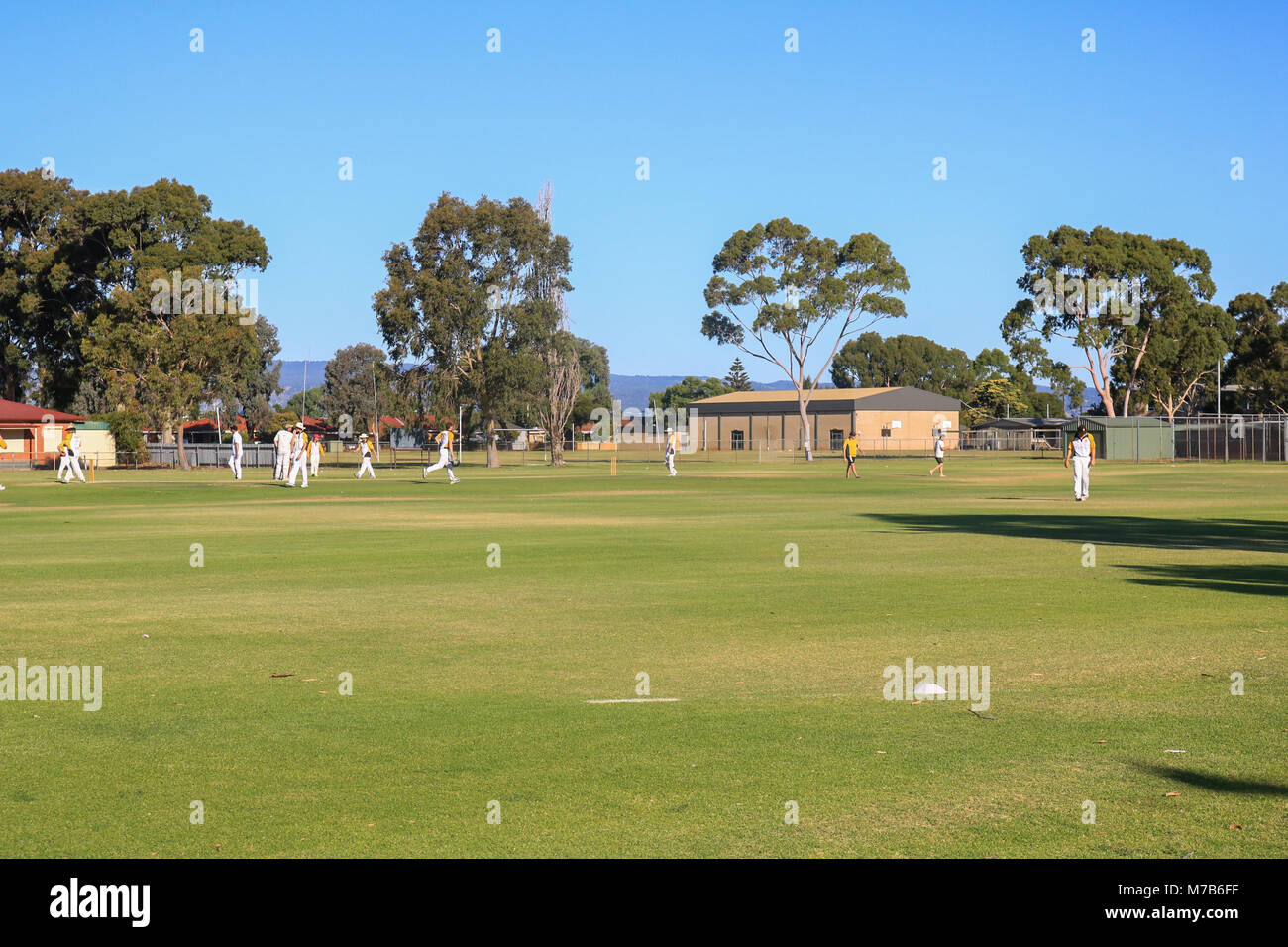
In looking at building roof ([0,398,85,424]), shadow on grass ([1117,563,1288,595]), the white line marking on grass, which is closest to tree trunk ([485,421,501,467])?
building roof ([0,398,85,424])

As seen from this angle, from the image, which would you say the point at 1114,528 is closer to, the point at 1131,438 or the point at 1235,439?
the point at 1131,438

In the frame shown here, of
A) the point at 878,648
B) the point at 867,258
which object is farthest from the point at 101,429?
the point at 878,648

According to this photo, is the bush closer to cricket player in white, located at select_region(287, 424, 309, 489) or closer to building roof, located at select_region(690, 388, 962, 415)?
cricket player in white, located at select_region(287, 424, 309, 489)

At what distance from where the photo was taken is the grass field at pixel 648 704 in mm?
6488

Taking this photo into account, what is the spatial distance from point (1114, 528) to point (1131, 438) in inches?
2454

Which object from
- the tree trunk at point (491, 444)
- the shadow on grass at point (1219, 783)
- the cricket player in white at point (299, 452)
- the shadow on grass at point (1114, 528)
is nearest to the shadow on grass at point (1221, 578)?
the shadow on grass at point (1114, 528)

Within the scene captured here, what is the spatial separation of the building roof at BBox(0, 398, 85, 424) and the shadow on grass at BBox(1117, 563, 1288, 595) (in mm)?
71640

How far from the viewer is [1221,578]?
17266 mm

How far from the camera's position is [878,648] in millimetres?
11773

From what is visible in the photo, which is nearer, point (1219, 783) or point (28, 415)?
point (1219, 783)

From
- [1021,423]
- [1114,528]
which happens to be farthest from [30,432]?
[1021,423]
